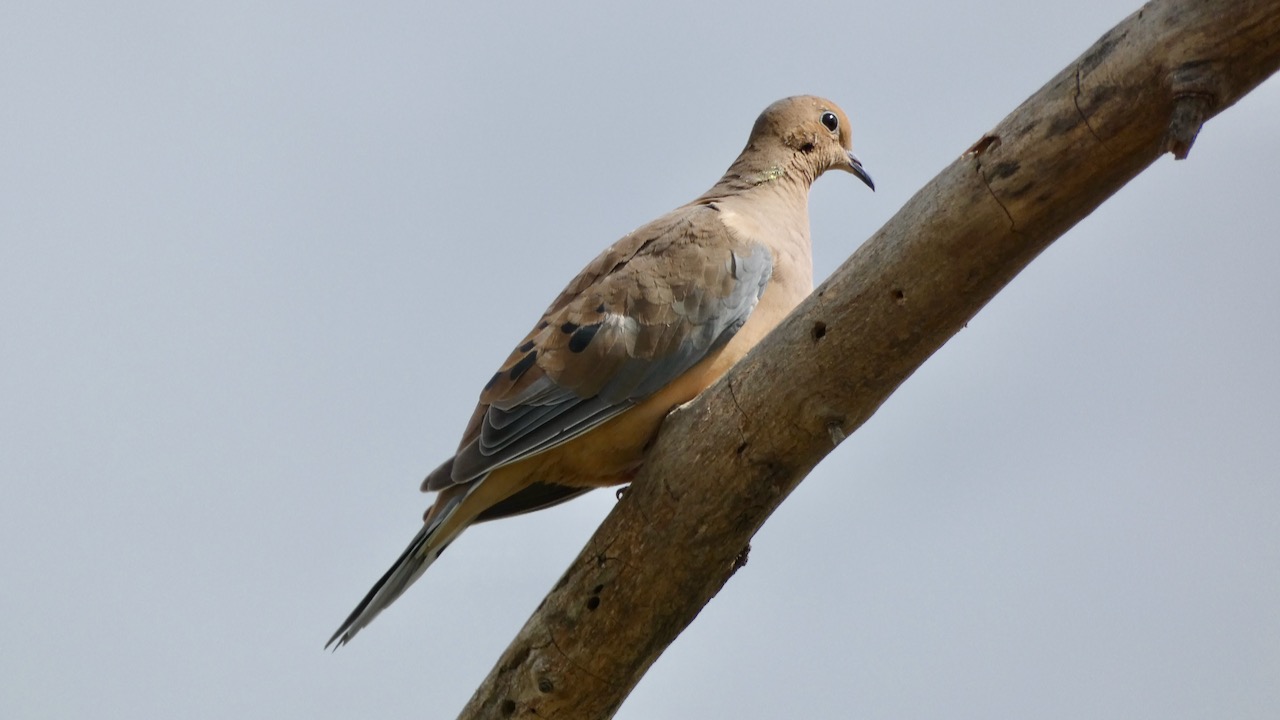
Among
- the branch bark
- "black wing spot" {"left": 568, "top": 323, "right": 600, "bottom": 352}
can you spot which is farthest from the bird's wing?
the branch bark

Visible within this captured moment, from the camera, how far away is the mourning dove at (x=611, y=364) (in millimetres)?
3734

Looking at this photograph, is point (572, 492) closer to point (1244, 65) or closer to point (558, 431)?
point (558, 431)

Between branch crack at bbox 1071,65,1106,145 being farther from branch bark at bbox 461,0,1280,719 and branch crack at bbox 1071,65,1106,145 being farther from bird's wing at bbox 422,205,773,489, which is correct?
bird's wing at bbox 422,205,773,489

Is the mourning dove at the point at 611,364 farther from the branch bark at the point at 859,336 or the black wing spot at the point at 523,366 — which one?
the branch bark at the point at 859,336

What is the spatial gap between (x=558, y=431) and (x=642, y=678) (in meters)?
0.71

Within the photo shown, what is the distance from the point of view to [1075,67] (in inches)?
106

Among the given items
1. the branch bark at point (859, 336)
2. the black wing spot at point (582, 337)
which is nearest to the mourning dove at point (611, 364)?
the black wing spot at point (582, 337)

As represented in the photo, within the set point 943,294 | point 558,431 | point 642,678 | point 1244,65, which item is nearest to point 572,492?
point 558,431

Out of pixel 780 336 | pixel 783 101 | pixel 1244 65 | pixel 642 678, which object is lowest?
pixel 642 678

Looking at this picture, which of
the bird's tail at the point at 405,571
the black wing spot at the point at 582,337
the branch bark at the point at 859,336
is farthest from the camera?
the black wing spot at the point at 582,337

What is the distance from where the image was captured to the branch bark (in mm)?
2588

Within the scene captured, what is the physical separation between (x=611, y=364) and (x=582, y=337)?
139 mm

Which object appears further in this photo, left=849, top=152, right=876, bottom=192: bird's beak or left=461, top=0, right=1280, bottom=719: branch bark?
left=849, top=152, right=876, bottom=192: bird's beak

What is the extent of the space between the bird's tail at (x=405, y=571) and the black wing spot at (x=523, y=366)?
1.28ft
